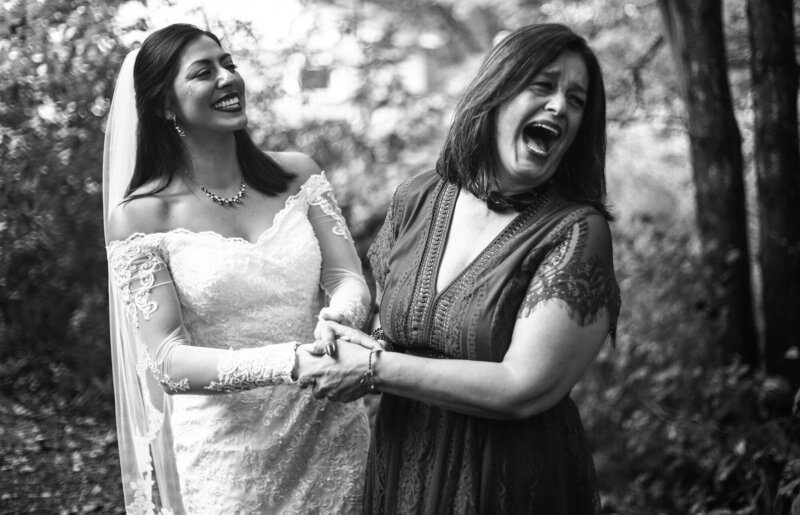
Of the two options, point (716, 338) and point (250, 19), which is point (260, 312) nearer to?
point (250, 19)

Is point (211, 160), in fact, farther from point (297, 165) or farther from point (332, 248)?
point (332, 248)

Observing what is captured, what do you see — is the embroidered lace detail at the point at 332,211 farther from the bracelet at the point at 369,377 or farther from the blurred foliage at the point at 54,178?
the blurred foliage at the point at 54,178

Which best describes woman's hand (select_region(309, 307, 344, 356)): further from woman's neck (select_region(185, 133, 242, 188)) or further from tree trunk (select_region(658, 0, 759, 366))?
tree trunk (select_region(658, 0, 759, 366))

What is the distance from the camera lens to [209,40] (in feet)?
9.36

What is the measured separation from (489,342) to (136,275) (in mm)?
1135

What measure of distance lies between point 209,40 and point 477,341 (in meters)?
1.43

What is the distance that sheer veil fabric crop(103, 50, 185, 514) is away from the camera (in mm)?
2914

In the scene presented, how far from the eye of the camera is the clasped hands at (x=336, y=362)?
2.23 m

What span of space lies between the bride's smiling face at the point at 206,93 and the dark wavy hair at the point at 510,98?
808mm

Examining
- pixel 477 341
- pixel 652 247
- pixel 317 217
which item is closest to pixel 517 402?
pixel 477 341

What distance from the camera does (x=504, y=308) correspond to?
2.08m

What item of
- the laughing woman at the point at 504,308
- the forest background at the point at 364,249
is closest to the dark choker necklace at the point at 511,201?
the laughing woman at the point at 504,308

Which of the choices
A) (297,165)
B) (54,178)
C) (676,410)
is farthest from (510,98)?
(676,410)

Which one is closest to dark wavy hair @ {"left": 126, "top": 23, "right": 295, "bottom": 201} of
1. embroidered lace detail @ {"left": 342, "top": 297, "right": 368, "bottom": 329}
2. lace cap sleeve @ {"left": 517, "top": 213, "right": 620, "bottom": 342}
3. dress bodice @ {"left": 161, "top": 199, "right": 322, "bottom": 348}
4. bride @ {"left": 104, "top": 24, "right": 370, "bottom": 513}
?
bride @ {"left": 104, "top": 24, "right": 370, "bottom": 513}
